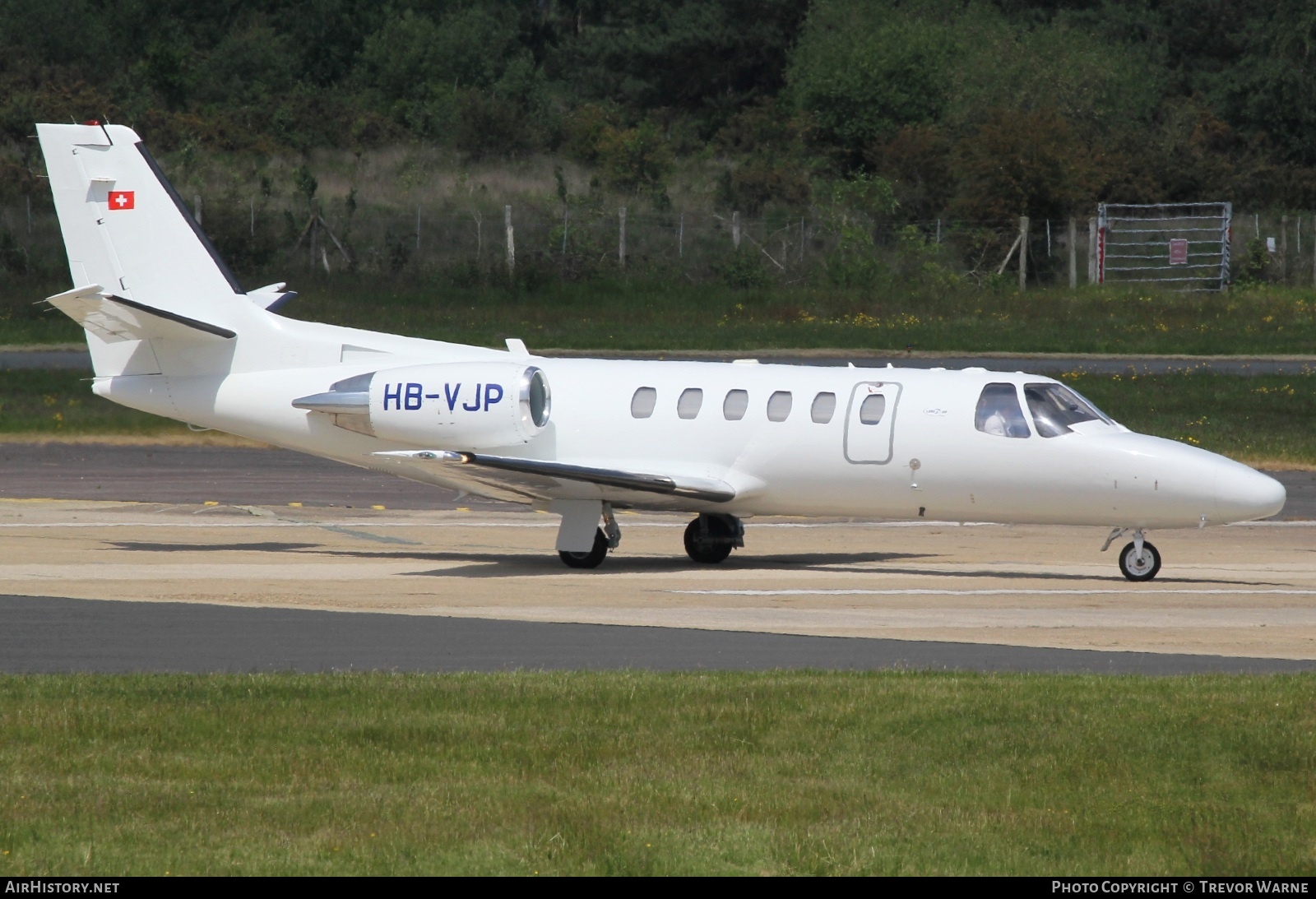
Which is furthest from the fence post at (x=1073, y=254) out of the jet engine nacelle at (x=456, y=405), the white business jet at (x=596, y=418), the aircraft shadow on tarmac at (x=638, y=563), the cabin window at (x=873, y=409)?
the jet engine nacelle at (x=456, y=405)

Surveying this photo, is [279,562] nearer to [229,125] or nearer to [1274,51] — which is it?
[229,125]

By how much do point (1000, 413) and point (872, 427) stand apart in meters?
1.39

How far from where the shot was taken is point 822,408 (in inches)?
745

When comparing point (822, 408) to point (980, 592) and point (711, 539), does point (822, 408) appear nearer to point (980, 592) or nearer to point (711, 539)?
point (711, 539)

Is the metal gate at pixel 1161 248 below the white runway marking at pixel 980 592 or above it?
above

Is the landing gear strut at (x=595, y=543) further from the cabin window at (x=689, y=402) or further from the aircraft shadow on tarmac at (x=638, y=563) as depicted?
the cabin window at (x=689, y=402)

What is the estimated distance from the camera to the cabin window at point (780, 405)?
1898 cm

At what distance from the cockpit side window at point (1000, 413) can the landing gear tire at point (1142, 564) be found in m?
1.73

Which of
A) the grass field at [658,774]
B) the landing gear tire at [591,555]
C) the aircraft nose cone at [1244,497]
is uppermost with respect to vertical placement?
the aircraft nose cone at [1244,497]

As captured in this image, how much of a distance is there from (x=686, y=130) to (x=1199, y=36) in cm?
2192

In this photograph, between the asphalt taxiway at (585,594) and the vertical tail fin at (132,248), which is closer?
the asphalt taxiway at (585,594)

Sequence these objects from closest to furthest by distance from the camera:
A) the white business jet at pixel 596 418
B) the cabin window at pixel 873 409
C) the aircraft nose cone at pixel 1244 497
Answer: the aircraft nose cone at pixel 1244 497, the white business jet at pixel 596 418, the cabin window at pixel 873 409

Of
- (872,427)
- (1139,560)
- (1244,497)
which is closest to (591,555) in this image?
(872,427)

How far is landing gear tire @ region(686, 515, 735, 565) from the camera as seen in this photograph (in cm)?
1975
